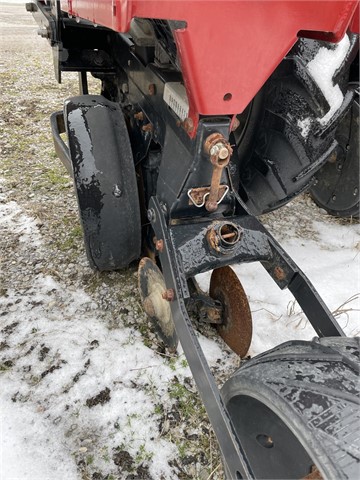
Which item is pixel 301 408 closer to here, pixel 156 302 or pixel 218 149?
pixel 218 149

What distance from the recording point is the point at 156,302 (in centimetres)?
159

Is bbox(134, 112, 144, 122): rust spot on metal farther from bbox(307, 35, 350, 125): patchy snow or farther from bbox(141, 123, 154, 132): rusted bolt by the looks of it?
bbox(307, 35, 350, 125): patchy snow

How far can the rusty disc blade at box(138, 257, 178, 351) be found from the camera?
61.1 inches

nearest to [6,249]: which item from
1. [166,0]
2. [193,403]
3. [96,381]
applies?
[96,381]

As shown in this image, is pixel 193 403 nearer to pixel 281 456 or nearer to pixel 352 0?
pixel 281 456

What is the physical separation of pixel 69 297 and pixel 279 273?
40.1 inches

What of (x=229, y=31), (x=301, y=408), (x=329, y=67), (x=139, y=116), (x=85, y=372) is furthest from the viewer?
(x=139, y=116)

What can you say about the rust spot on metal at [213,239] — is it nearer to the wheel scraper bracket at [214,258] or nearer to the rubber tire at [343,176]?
the wheel scraper bracket at [214,258]

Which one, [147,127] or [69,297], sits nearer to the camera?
[147,127]

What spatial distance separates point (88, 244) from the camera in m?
1.67

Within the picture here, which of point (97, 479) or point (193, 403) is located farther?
point (193, 403)

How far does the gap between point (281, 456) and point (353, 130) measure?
160 cm

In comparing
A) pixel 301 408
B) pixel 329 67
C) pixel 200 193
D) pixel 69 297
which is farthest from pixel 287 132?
pixel 69 297

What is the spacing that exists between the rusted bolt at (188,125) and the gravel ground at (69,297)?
2.98 ft
